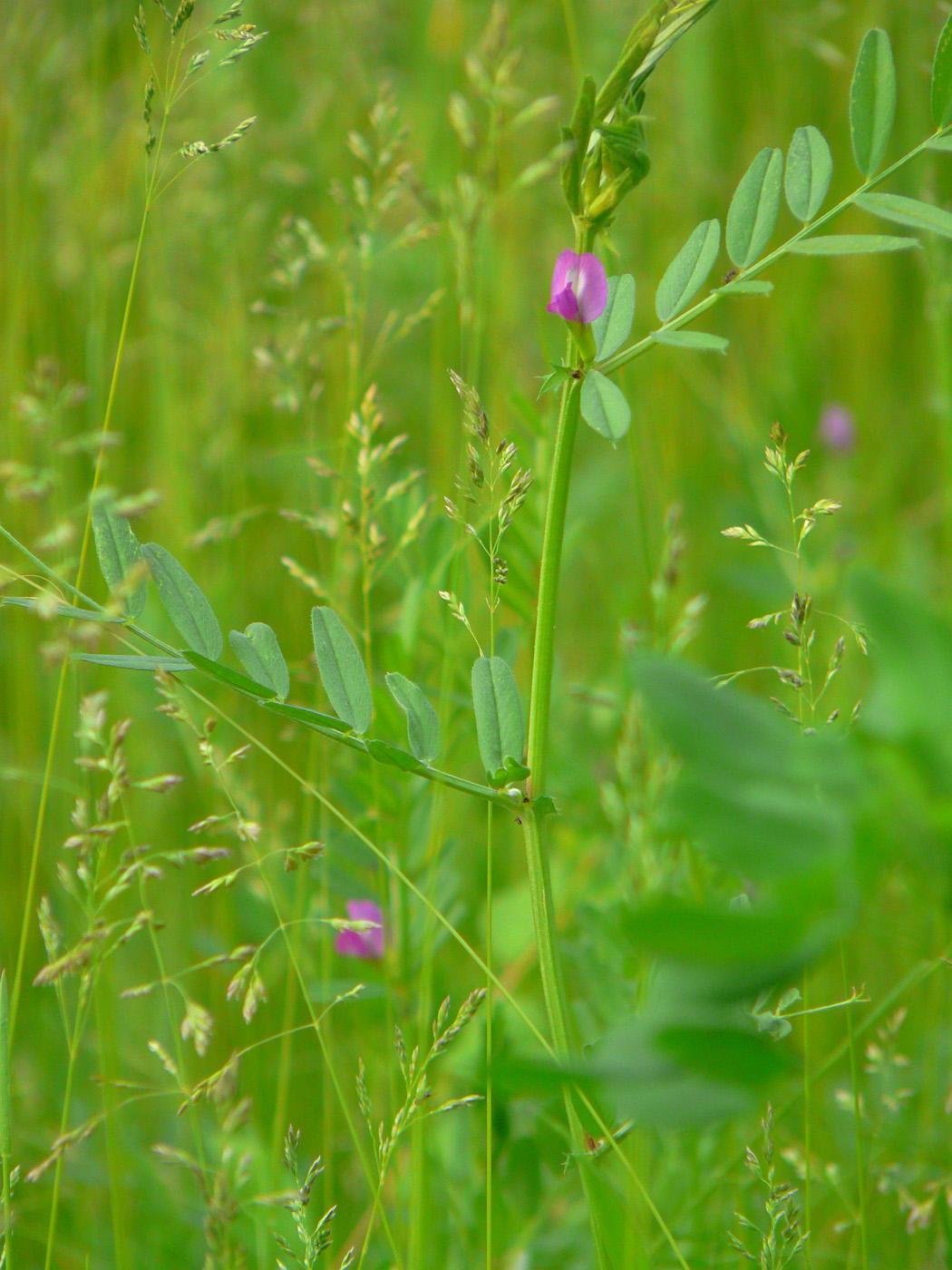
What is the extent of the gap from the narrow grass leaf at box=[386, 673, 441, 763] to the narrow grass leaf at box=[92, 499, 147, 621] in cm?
17

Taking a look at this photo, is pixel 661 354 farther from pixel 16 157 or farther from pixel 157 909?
pixel 157 909

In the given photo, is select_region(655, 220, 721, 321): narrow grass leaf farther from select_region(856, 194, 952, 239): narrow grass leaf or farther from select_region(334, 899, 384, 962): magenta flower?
select_region(334, 899, 384, 962): magenta flower

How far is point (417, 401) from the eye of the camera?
2189 millimetres

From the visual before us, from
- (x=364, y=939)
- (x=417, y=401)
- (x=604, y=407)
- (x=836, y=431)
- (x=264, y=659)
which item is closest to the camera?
(x=604, y=407)

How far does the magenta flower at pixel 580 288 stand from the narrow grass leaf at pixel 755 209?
0.32 feet

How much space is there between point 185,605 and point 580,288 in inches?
11.2

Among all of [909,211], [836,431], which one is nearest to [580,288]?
[909,211]

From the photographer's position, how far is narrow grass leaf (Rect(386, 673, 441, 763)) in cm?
60

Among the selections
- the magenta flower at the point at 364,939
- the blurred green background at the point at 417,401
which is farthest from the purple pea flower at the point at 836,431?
the magenta flower at the point at 364,939

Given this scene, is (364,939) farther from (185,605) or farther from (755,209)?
(755,209)

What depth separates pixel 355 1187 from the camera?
109 centimetres

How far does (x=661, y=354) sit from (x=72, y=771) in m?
1.14

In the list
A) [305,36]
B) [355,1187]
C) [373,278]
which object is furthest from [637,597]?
[305,36]

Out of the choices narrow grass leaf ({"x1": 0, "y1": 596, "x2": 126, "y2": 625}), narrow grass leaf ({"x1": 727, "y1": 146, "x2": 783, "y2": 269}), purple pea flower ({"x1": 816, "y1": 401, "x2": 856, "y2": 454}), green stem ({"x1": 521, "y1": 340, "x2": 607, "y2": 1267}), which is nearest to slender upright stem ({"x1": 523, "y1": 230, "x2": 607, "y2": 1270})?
green stem ({"x1": 521, "y1": 340, "x2": 607, "y2": 1267})
